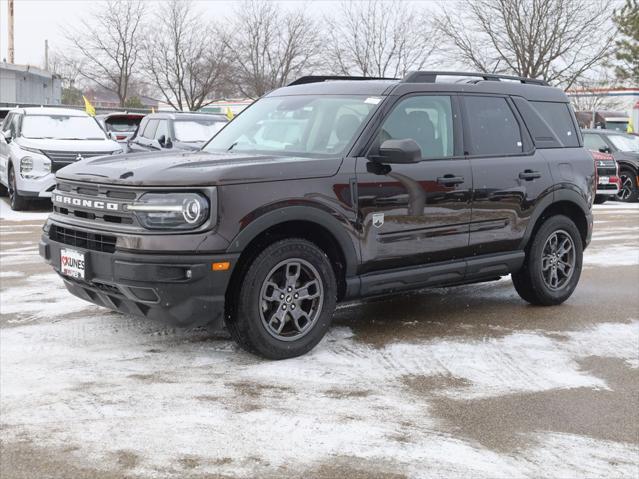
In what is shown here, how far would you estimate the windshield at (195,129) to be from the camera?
601 inches

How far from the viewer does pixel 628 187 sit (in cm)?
1930

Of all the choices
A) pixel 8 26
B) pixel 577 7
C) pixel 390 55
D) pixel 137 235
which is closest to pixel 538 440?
pixel 137 235

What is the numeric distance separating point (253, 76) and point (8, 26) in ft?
74.3

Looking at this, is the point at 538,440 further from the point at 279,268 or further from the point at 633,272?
the point at 633,272

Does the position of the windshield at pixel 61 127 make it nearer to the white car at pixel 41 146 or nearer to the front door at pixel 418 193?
the white car at pixel 41 146

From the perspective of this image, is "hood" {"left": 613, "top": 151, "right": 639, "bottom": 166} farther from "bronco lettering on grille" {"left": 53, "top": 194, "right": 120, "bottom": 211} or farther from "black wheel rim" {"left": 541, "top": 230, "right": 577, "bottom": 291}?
"bronco lettering on grille" {"left": 53, "top": 194, "right": 120, "bottom": 211}

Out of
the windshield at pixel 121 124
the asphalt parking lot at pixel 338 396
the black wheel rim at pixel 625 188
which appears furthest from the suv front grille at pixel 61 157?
the black wheel rim at pixel 625 188

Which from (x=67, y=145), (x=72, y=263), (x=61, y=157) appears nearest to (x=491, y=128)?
(x=72, y=263)

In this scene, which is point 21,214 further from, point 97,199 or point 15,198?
point 97,199

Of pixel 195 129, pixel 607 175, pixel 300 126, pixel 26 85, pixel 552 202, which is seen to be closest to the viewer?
pixel 300 126

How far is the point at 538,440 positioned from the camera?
4016mm

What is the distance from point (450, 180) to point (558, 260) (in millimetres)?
1587

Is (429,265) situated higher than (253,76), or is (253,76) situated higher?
(253,76)

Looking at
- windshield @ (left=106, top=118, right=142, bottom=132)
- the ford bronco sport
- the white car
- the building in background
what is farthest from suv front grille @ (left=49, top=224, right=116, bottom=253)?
the building in background
